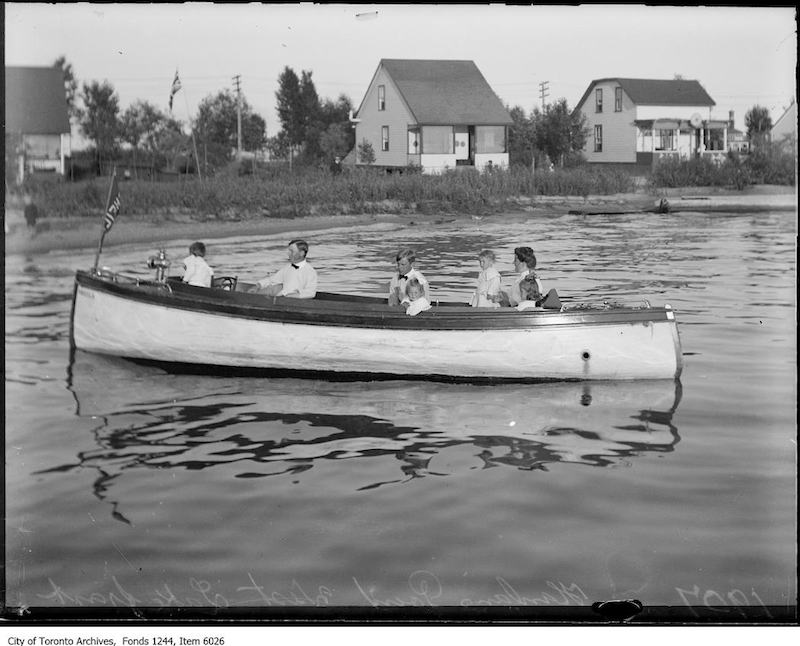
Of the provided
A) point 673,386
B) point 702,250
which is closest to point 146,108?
point 702,250

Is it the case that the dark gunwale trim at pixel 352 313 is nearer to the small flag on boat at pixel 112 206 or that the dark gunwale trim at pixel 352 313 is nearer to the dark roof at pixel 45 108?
the small flag on boat at pixel 112 206

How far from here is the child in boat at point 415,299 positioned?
39.6 ft

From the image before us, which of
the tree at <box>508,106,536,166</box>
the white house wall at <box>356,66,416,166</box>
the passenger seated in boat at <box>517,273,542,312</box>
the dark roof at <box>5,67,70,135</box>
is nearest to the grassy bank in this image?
the dark roof at <box>5,67,70,135</box>

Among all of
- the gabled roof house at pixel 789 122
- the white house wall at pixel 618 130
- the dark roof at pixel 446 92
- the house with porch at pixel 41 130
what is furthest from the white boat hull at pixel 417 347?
the white house wall at pixel 618 130

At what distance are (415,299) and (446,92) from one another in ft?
97.7

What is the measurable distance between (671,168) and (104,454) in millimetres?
29198

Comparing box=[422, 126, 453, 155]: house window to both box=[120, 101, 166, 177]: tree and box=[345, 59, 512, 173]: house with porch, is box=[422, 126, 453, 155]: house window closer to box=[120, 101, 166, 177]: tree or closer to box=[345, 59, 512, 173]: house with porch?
box=[345, 59, 512, 173]: house with porch

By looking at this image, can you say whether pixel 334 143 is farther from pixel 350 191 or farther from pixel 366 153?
pixel 350 191

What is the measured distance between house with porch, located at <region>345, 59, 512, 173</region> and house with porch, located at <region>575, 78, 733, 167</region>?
7.44 meters

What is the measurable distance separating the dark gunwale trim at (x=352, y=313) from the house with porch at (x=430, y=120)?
25641mm

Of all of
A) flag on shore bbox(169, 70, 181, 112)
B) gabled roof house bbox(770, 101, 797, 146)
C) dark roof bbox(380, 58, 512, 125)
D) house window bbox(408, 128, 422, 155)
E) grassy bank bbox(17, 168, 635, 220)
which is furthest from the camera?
house window bbox(408, 128, 422, 155)

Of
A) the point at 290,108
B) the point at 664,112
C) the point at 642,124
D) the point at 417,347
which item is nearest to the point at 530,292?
the point at 417,347

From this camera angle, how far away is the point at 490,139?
41.1 metres

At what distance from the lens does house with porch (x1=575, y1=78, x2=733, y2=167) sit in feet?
156
